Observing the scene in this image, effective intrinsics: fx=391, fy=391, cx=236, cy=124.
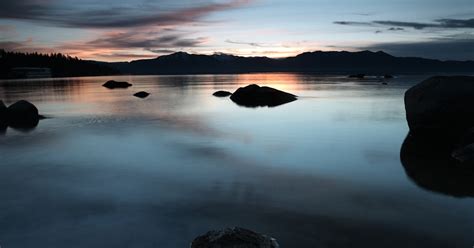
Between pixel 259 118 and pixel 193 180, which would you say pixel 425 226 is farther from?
pixel 259 118

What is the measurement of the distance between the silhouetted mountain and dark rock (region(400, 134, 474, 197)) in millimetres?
145644

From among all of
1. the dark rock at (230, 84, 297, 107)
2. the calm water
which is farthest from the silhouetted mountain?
the calm water

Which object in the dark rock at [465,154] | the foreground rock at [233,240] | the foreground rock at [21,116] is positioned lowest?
the foreground rock at [21,116]

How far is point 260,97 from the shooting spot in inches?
1244

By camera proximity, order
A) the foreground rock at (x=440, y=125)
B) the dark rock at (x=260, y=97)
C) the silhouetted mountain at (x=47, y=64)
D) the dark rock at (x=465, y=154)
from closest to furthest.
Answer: the dark rock at (x=465, y=154) < the foreground rock at (x=440, y=125) < the dark rock at (x=260, y=97) < the silhouetted mountain at (x=47, y=64)

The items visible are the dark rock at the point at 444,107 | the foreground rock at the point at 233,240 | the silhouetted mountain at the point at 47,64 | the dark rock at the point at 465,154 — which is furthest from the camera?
the silhouetted mountain at the point at 47,64

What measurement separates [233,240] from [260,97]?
26778mm

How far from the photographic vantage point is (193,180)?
31.9 ft

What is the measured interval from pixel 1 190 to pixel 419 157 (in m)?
11.4

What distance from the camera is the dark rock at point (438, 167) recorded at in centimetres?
886

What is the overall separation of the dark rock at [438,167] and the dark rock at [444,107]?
33.5 inches

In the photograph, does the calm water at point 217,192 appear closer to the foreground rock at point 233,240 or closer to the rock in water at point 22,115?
the foreground rock at point 233,240

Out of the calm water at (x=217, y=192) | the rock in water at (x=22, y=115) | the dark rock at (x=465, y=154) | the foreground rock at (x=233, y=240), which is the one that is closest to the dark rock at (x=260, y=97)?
the calm water at (x=217, y=192)

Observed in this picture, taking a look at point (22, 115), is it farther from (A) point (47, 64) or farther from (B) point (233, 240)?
(A) point (47, 64)
